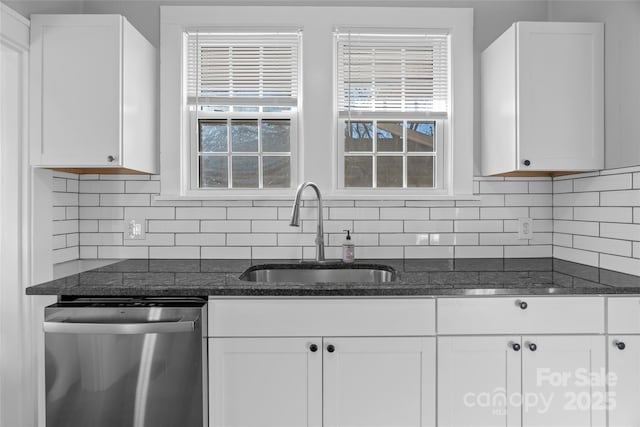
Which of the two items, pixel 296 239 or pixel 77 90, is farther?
pixel 296 239

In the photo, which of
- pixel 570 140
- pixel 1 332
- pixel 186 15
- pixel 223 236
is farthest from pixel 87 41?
pixel 570 140

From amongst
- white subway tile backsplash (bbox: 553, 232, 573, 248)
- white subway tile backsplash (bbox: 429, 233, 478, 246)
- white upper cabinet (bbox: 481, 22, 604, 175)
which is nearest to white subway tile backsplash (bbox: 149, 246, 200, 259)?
white subway tile backsplash (bbox: 429, 233, 478, 246)

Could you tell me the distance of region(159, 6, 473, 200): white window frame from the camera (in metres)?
2.45

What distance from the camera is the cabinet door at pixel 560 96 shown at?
2.10 m

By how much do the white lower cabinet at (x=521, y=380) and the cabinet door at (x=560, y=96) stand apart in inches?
34.4

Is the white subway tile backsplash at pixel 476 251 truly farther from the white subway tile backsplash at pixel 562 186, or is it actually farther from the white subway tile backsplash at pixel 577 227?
the white subway tile backsplash at pixel 562 186

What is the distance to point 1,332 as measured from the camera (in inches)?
77.1

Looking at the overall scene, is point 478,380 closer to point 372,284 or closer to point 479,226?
point 372,284

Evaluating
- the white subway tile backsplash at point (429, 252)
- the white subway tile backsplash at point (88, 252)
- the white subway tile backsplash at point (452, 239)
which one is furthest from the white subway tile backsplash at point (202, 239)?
the white subway tile backsplash at point (452, 239)

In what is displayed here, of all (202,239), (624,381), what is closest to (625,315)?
(624,381)

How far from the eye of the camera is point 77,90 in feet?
6.69

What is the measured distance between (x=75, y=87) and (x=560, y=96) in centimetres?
235

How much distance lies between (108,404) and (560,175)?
2.50 m

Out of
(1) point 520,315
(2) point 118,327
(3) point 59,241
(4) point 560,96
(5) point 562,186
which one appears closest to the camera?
(2) point 118,327
